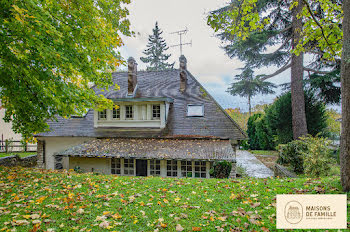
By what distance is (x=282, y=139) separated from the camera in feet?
58.2

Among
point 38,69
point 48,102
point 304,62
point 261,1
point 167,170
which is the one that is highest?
point 261,1

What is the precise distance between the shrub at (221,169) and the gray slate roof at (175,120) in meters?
1.99

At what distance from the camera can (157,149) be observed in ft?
36.4

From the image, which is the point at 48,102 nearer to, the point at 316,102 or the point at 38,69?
the point at 38,69

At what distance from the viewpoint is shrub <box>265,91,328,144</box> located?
16.1 metres

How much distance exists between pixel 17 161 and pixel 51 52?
560 inches

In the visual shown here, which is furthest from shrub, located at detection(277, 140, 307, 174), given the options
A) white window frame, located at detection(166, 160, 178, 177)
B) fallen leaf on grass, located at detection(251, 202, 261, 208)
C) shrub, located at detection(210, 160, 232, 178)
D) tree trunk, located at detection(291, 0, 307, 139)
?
fallen leaf on grass, located at detection(251, 202, 261, 208)

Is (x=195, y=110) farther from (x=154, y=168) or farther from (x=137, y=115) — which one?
(x=154, y=168)

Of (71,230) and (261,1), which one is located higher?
(261,1)

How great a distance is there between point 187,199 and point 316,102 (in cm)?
1602

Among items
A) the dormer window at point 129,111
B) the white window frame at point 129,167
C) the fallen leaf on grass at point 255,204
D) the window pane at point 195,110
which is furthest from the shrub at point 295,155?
the dormer window at point 129,111

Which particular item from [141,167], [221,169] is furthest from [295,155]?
[141,167]

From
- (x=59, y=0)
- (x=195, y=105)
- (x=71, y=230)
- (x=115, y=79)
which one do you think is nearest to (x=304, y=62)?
(x=195, y=105)

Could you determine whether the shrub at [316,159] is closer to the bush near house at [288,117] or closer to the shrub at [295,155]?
the shrub at [295,155]
